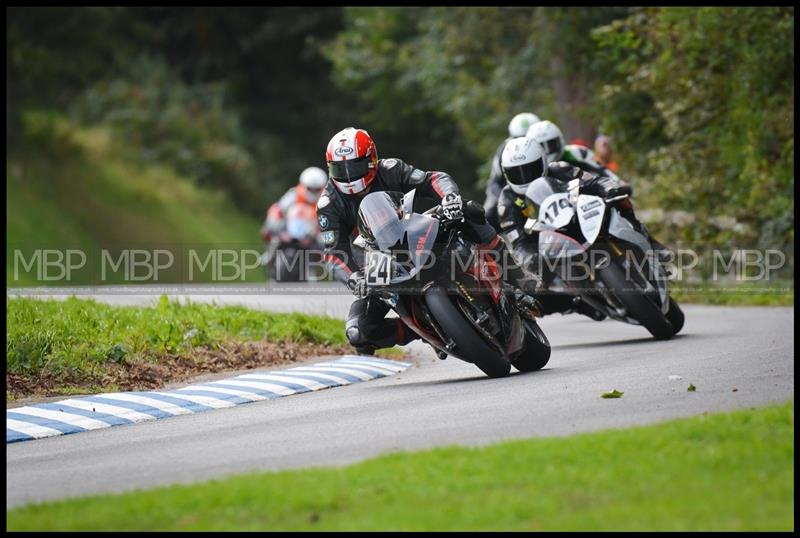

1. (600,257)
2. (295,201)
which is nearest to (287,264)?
(295,201)

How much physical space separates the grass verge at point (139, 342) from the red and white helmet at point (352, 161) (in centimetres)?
244

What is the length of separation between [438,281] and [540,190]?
3.55 m

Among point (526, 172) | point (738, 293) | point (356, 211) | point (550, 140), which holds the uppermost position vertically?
point (550, 140)

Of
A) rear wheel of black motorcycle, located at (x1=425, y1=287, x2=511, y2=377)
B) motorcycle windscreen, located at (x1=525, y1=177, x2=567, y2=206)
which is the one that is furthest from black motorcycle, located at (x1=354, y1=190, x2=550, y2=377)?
motorcycle windscreen, located at (x1=525, y1=177, x2=567, y2=206)

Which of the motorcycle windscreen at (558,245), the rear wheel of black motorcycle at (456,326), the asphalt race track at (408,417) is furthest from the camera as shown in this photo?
the motorcycle windscreen at (558,245)

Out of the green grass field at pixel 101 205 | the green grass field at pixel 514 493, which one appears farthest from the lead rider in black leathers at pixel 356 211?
the green grass field at pixel 101 205

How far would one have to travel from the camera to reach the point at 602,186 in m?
14.4

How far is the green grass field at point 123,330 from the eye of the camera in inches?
503

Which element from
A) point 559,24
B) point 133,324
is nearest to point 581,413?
point 133,324

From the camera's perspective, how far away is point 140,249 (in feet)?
125

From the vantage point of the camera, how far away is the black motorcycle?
10922mm

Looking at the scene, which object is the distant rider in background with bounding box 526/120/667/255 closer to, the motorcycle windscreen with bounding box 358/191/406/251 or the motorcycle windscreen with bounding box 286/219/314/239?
the motorcycle windscreen with bounding box 358/191/406/251

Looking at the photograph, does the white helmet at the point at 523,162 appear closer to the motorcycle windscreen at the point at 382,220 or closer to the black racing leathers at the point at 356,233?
the black racing leathers at the point at 356,233

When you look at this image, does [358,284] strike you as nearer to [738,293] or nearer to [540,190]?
[540,190]
